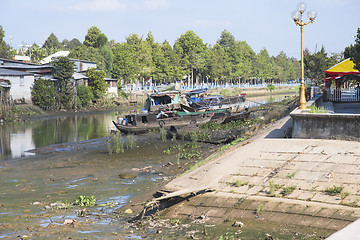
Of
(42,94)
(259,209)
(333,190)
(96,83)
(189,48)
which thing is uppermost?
(189,48)

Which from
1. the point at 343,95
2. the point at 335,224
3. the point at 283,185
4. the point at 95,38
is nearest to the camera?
the point at 335,224

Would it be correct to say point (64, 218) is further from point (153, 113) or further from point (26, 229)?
point (153, 113)

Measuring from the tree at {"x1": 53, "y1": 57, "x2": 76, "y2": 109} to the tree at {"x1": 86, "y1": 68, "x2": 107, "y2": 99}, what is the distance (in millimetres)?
6055

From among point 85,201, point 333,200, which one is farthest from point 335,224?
point 85,201

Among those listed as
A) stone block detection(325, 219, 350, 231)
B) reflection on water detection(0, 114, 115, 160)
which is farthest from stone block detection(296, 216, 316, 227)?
reflection on water detection(0, 114, 115, 160)

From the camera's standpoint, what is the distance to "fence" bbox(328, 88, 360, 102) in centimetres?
3212

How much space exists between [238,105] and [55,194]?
88.7ft

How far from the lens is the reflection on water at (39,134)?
89.5 feet

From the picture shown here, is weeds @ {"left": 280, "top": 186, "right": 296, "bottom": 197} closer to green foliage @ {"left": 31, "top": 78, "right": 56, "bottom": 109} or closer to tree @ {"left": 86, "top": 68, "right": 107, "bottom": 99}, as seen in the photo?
green foliage @ {"left": 31, "top": 78, "right": 56, "bottom": 109}

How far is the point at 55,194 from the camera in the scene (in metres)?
14.3

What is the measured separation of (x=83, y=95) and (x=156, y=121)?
2854cm

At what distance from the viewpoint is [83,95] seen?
194ft

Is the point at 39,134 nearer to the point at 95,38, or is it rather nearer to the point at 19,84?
the point at 19,84

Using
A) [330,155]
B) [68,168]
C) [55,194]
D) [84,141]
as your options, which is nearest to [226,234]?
[330,155]
